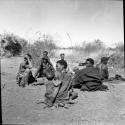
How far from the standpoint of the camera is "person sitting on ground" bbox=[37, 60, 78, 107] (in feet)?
9.48

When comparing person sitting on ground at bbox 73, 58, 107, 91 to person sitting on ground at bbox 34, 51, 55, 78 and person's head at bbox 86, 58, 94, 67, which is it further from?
person sitting on ground at bbox 34, 51, 55, 78

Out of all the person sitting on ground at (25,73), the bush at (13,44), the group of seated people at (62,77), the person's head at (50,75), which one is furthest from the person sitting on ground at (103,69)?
the bush at (13,44)

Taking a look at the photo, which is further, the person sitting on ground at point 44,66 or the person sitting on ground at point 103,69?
the person sitting on ground at point 103,69

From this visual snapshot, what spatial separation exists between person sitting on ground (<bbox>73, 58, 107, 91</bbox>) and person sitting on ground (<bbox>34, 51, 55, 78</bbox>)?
31 centimetres

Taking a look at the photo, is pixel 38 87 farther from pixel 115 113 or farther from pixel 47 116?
pixel 115 113

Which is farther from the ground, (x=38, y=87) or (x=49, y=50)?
(x=49, y=50)

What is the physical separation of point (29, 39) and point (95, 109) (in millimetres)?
1088

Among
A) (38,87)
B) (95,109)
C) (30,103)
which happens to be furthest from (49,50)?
(95,109)

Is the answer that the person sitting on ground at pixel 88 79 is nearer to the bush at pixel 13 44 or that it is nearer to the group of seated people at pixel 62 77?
the group of seated people at pixel 62 77

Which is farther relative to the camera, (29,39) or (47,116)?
(29,39)

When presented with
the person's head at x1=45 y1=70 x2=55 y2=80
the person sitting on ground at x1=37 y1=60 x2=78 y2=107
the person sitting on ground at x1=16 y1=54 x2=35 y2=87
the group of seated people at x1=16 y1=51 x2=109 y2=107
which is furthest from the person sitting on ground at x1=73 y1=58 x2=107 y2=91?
the person sitting on ground at x1=16 y1=54 x2=35 y2=87

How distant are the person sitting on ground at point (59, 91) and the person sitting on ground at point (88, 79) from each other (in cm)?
11

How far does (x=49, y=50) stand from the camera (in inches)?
120

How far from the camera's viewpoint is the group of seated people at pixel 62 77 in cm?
291
